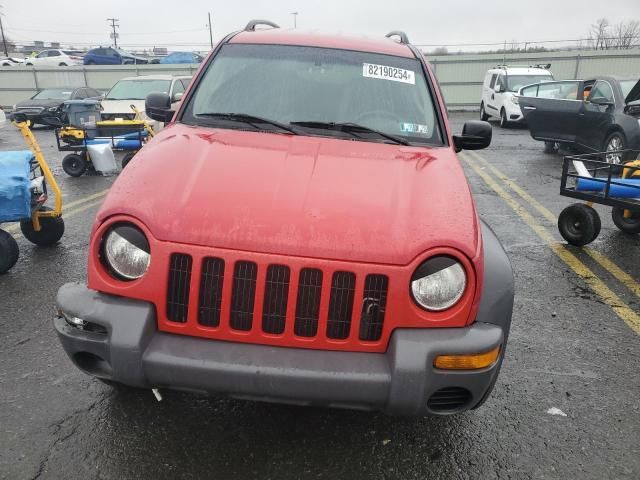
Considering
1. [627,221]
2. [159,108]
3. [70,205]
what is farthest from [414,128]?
[70,205]

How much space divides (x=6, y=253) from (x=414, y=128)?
3659 mm

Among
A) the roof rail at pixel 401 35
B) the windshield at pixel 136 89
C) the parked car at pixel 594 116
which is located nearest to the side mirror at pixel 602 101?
the parked car at pixel 594 116

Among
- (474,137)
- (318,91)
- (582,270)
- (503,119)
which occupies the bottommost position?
(503,119)

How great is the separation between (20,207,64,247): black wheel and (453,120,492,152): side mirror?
13.3 feet

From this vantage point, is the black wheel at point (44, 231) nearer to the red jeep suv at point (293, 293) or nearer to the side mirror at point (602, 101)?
the red jeep suv at point (293, 293)

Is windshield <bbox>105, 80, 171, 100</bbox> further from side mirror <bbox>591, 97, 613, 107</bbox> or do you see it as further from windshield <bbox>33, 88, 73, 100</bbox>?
side mirror <bbox>591, 97, 613, 107</bbox>

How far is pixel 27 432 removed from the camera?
259cm

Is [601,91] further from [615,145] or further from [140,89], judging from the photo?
[140,89]

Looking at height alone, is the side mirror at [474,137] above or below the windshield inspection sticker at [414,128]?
below

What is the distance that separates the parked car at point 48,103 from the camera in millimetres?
16781

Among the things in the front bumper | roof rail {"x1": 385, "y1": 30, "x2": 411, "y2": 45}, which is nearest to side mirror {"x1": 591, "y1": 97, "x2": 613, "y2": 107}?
roof rail {"x1": 385, "y1": 30, "x2": 411, "y2": 45}

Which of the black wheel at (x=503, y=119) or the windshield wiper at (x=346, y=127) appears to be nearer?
the windshield wiper at (x=346, y=127)

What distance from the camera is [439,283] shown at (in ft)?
7.27

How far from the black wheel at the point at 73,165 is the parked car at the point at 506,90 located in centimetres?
1298
